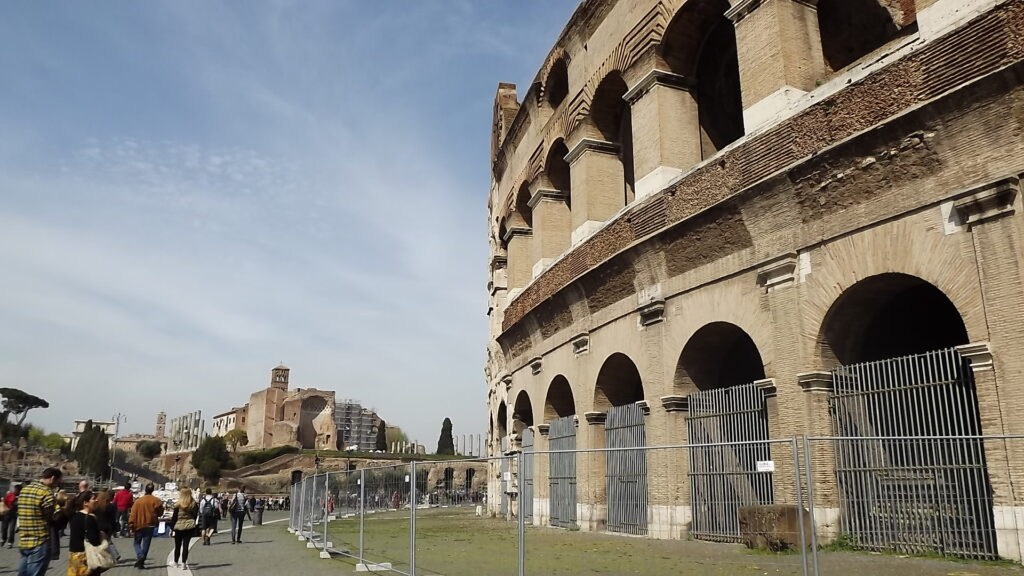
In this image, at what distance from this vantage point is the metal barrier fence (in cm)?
642

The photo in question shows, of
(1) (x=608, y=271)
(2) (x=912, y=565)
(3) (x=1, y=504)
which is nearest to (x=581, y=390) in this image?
(1) (x=608, y=271)

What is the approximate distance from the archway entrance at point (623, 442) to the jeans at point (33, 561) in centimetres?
709

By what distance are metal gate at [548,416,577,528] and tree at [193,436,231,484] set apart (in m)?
53.3

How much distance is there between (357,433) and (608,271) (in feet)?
233

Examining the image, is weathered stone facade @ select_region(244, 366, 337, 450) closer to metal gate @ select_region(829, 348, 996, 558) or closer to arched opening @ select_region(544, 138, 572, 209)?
arched opening @ select_region(544, 138, 572, 209)

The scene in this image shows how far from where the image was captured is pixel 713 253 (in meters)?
11.6

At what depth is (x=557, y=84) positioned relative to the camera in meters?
18.5

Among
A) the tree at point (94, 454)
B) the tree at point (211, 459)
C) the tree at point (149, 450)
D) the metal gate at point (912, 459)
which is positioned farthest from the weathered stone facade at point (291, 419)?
the metal gate at point (912, 459)

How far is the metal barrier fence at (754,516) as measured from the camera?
21.1 feet

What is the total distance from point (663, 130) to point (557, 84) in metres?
5.90

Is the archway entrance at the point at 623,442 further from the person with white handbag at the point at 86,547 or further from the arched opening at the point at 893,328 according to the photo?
the person with white handbag at the point at 86,547

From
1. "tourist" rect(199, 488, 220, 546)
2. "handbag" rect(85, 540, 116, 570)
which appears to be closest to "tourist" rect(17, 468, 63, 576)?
"handbag" rect(85, 540, 116, 570)

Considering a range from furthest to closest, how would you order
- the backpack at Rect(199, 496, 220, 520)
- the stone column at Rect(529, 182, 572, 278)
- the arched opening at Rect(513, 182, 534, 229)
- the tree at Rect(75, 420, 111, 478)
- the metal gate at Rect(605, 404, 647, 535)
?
1. the tree at Rect(75, 420, 111, 478)
2. the arched opening at Rect(513, 182, 534, 229)
3. the stone column at Rect(529, 182, 572, 278)
4. the backpack at Rect(199, 496, 220, 520)
5. the metal gate at Rect(605, 404, 647, 535)

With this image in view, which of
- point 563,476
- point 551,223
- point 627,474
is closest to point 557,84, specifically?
point 551,223
